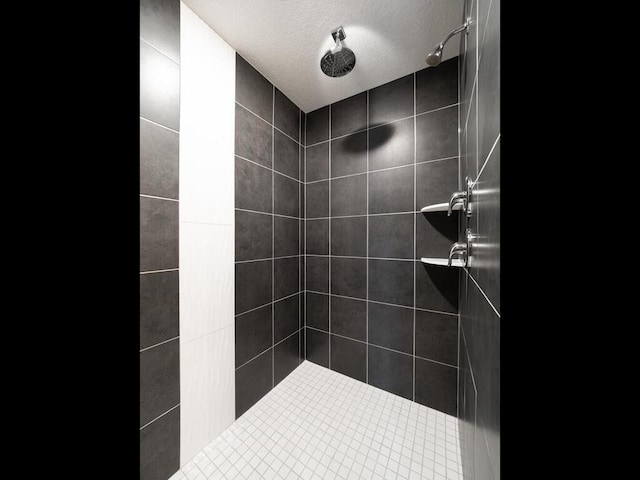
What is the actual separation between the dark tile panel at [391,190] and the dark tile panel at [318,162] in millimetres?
368

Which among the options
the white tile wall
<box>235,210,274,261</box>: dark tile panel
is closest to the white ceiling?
the white tile wall

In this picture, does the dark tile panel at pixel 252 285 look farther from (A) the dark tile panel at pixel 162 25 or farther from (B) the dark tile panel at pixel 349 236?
(A) the dark tile panel at pixel 162 25

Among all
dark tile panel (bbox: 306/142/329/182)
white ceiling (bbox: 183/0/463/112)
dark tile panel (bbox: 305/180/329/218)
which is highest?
white ceiling (bbox: 183/0/463/112)

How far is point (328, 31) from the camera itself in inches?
46.2

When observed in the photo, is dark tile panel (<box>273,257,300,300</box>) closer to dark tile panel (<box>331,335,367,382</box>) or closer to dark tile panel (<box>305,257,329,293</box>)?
dark tile panel (<box>305,257,329,293</box>)

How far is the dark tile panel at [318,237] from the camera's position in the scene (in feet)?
5.80

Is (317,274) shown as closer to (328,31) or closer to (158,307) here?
A: (158,307)

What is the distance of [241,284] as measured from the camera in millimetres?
1318

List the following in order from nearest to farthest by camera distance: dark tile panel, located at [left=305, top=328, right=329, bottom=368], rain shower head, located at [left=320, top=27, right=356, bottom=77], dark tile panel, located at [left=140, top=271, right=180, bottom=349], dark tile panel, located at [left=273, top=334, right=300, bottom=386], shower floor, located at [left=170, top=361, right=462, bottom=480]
A: 1. dark tile panel, located at [left=140, top=271, right=180, bottom=349]
2. shower floor, located at [left=170, top=361, right=462, bottom=480]
3. rain shower head, located at [left=320, top=27, right=356, bottom=77]
4. dark tile panel, located at [left=273, top=334, right=300, bottom=386]
5. dark tile panel, located at [left=305, top=328, right=329, bottom=368]

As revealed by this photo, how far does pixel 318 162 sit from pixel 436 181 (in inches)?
32.8

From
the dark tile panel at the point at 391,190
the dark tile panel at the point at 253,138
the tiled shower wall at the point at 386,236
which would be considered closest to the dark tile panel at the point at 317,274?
the tiled shower wall at the point at 386,236

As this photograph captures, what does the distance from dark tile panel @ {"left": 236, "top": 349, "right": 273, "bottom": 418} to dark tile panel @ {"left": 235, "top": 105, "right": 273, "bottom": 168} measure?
1181mm

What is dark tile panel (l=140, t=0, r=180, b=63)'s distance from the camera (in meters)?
0.90
